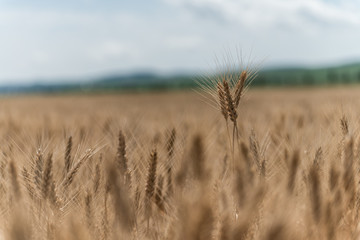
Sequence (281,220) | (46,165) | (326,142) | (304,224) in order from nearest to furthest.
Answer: (281,220)
(304,224)
(46,165)
(326,142)

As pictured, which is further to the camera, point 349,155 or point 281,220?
point 349,155

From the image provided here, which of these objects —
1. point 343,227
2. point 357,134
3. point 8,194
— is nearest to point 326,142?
point 357,134

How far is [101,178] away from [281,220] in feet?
2.74

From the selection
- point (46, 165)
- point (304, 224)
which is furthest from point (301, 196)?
point (46, 165)

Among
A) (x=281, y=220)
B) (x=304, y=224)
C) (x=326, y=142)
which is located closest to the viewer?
(x=281, y=220)

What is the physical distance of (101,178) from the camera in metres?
1.57

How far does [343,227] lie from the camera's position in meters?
1.34

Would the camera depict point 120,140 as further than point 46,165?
Yes

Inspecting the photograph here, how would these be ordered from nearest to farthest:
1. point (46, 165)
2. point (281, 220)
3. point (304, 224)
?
point (281, 220) → point (304, 224) → point (46, 165)

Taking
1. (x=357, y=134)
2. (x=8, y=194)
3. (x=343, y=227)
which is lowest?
(x=343, y=227)

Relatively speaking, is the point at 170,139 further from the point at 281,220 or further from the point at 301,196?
the point at 281,220

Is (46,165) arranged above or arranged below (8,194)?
above

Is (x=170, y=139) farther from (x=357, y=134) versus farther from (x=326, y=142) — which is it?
(x=357, y=134)

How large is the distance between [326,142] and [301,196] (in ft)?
1.07
